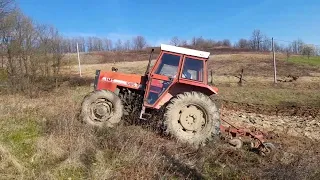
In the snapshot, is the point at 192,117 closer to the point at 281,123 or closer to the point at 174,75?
the point at 174,75

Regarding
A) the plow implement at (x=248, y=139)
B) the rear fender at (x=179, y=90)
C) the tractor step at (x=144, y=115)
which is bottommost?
the plow implement at (x=248, y=139)

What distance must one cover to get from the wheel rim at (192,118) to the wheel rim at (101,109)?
Answer: 1.68 metres

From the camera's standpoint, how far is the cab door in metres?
7.95

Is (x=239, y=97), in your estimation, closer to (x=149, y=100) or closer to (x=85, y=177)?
(x=149, y=100)

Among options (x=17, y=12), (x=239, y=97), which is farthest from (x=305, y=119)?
(x=17, y=12)

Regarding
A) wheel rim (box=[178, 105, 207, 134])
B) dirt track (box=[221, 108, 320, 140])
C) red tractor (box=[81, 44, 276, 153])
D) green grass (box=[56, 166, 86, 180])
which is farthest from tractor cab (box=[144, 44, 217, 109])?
green grass (box=[56, 166, 86, 180])

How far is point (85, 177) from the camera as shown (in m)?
4.89

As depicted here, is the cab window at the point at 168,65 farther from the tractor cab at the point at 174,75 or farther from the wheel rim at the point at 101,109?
the wheel rim at the point at 101,109

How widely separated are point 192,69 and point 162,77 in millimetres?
759

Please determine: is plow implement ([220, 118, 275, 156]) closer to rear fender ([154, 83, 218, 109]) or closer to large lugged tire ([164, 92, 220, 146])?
large lugged tire ([164, 92, 220, 146])

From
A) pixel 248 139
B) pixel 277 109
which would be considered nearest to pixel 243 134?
pixel 248 139

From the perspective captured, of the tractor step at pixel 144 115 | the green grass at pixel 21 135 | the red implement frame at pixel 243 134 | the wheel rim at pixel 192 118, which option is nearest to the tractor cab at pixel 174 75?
the tractor step at pixel 144 115

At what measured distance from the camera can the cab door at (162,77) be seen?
7950mm

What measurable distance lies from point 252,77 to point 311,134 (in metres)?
16.4
